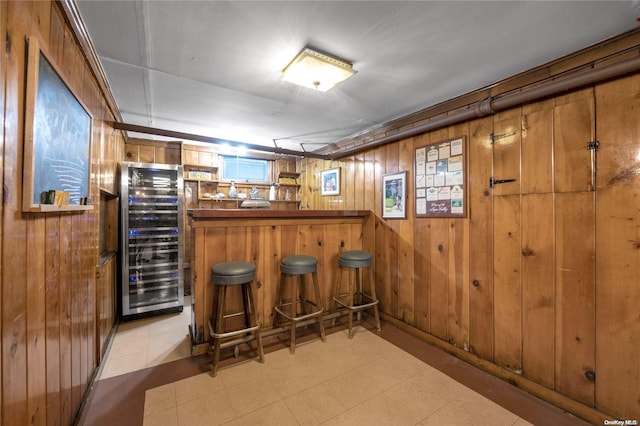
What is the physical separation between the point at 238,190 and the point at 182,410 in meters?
3.53

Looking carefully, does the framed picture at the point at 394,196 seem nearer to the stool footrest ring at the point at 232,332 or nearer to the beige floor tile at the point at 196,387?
the stool footrest ring at the point at 232,332

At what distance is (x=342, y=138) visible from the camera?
12.6 feet

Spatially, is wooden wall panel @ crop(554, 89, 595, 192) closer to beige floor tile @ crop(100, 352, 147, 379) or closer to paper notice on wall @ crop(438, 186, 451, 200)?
paper notice on wall @ crop(438, 186, 451, 200)

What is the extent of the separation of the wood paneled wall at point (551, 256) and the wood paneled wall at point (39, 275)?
273cm

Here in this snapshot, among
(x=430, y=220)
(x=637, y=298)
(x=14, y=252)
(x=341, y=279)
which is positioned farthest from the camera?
(x=341, y=279)

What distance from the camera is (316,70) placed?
1.89 metres

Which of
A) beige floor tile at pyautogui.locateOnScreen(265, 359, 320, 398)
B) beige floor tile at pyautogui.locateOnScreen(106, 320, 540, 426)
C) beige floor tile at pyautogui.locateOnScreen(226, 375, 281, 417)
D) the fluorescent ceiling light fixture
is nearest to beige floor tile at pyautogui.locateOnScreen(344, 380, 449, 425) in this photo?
beige floor tile at pyautogui.locateOnScreen(106, 320, 540, 426)

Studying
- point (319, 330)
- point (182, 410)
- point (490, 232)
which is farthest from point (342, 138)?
point (182, 410)

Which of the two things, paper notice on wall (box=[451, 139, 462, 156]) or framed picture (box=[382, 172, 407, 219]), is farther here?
framed picture (box=[382, 172, 407, 219])

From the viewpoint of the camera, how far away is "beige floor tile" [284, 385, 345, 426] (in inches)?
63.0

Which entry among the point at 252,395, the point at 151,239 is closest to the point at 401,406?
the point at 252,395

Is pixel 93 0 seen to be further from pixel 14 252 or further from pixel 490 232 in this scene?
pixel 490 232

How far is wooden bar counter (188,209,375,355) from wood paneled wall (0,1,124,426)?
738 mm

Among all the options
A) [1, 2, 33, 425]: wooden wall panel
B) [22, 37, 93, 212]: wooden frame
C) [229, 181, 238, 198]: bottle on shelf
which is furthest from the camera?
[229, 181, 238, 198]: bottle on shelf
